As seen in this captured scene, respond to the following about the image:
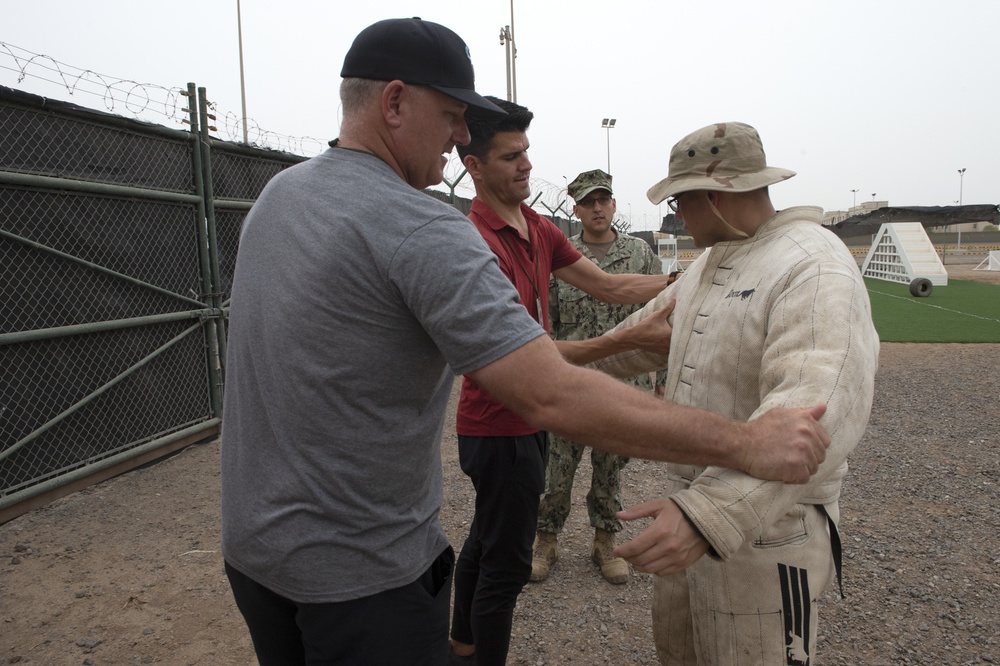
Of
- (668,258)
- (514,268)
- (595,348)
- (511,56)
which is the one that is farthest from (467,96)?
(668,258)

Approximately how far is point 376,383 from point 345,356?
0.27 ft

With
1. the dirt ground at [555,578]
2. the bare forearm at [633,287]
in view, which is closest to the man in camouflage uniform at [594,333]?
the dirt ground at [555,578]

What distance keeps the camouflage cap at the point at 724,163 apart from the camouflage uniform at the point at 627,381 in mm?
1977

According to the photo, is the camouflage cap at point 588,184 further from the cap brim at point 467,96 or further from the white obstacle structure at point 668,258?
the cap brim at point 467,96

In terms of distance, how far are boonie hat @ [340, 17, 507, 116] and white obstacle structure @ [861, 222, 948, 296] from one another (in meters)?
21.2

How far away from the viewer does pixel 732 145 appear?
1882 millimetres

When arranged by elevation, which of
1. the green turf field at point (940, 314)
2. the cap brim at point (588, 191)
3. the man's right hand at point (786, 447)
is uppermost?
the cap brim at point (588, 191)

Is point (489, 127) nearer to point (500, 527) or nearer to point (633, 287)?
point (633, 287)

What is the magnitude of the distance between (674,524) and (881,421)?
6687 millimetres

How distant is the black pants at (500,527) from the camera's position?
2703mm

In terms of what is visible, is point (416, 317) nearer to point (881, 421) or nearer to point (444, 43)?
point (444, 43)

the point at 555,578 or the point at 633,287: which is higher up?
the point at 633,287

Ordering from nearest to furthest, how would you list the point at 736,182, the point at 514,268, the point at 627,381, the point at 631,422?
the point at 631,422, the point at 736,182, the point at 514,268, the point at 627,381

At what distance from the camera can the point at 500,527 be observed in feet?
8.86
